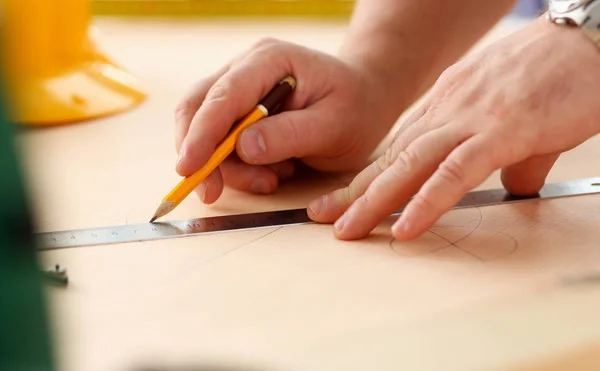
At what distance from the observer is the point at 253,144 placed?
768 mm

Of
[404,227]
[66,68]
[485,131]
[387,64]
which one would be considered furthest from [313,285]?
[66,68]

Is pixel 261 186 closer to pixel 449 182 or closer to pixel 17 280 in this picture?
pixel 449 182

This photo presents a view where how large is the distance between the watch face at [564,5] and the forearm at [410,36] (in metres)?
0.26

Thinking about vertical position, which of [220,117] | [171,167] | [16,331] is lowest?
[171,167]

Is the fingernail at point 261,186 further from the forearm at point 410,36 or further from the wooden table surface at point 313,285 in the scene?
the forearm at point 410,36

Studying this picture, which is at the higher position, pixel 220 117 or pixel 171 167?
pixel 220 117

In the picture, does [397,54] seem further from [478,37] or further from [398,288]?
[398,288]

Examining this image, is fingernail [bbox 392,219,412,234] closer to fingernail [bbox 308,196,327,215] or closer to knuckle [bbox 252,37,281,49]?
fingernail [bbox 308,196,327,215]

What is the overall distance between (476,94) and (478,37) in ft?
1.33

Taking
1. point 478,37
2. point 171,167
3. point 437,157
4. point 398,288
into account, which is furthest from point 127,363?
point 478,37

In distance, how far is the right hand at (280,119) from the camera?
76 cm

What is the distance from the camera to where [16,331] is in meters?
0.20

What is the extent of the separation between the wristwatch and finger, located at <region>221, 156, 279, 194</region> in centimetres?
34

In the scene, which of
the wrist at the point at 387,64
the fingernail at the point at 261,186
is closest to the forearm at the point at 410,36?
the wrist at the point at 387,64
